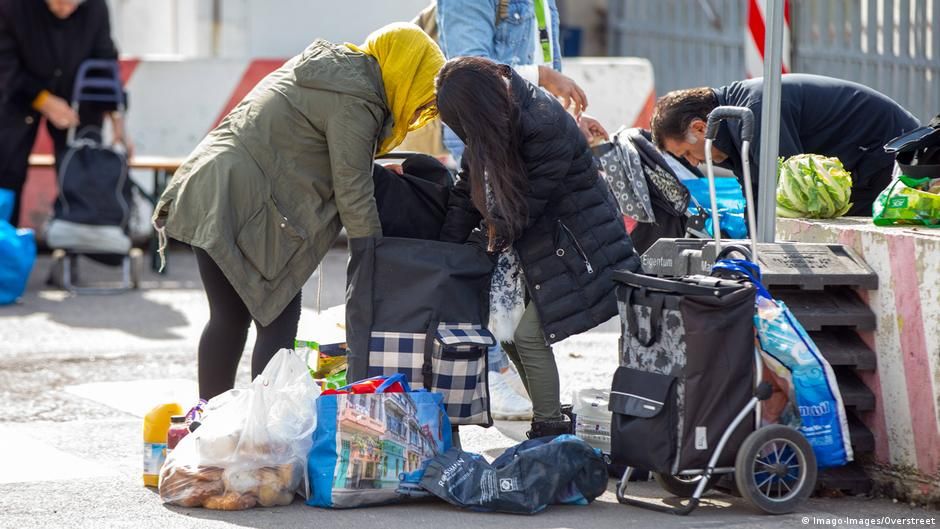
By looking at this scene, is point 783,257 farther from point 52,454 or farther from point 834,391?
point 52,454

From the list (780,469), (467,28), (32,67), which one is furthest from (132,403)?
(32,67)

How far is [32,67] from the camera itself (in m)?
9.26

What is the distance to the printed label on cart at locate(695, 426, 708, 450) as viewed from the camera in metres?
4.27

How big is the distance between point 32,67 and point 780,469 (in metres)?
6.42

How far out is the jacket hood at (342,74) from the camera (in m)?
4.85

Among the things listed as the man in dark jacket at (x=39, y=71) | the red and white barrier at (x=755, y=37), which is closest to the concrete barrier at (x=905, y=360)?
the red and white barrier at (x=755, y=37)

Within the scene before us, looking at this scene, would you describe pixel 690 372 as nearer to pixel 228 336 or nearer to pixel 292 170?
pixel 292 170

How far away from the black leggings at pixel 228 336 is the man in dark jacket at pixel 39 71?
4.54 m

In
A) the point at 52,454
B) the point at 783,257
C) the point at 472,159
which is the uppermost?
the point at 472,159

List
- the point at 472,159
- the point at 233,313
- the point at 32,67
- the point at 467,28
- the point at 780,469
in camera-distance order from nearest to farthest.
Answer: the point at 780,469 → the point at 472,159 → the point at 233,313 → the point at 467,28 → the point at 32,67

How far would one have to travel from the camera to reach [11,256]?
27.6 feet

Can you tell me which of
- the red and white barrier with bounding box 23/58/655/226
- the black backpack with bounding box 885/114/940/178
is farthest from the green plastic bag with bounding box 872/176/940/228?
the red and white barrier with bounding box 23/58/655/226

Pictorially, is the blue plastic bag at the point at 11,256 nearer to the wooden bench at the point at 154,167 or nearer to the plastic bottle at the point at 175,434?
the wooden bench at the point at 154,167

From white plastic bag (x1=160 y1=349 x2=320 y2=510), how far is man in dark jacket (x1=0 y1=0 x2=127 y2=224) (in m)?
5.15
